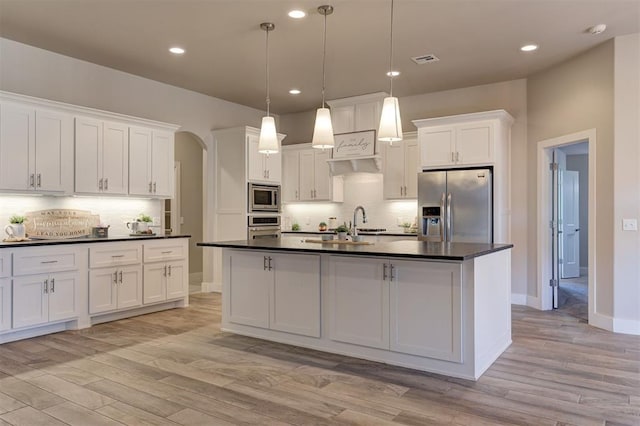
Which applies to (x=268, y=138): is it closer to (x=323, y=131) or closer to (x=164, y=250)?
(x=323, y=131)

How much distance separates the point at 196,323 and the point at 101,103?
2930mm

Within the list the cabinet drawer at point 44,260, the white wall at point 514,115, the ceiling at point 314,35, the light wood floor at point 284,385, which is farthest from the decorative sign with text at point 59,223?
the white wall at point 514,115

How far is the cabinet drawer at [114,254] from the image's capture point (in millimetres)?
4820

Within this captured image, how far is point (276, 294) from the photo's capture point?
4.19 m

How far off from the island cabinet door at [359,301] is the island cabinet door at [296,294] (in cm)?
16

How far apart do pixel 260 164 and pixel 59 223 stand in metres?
2.94

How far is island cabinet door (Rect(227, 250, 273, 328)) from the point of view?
4262mm

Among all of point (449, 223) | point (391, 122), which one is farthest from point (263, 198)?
point (391, 122)

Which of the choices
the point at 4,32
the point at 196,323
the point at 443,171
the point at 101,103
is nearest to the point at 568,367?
the point at 443,171

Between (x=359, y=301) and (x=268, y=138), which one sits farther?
(x=268, y=138)

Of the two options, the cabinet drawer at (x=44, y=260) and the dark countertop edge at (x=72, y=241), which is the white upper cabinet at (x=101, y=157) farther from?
the cabinet drawer at (x=44, y=260)

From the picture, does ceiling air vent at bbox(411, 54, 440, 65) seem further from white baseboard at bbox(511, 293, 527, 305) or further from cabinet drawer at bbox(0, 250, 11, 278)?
cabinet drawer at bbox(0, 250, 11, 278)

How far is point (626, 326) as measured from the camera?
4.61 meters

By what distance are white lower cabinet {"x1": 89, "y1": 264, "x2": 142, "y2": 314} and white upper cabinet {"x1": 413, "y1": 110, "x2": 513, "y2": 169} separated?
3981mm
